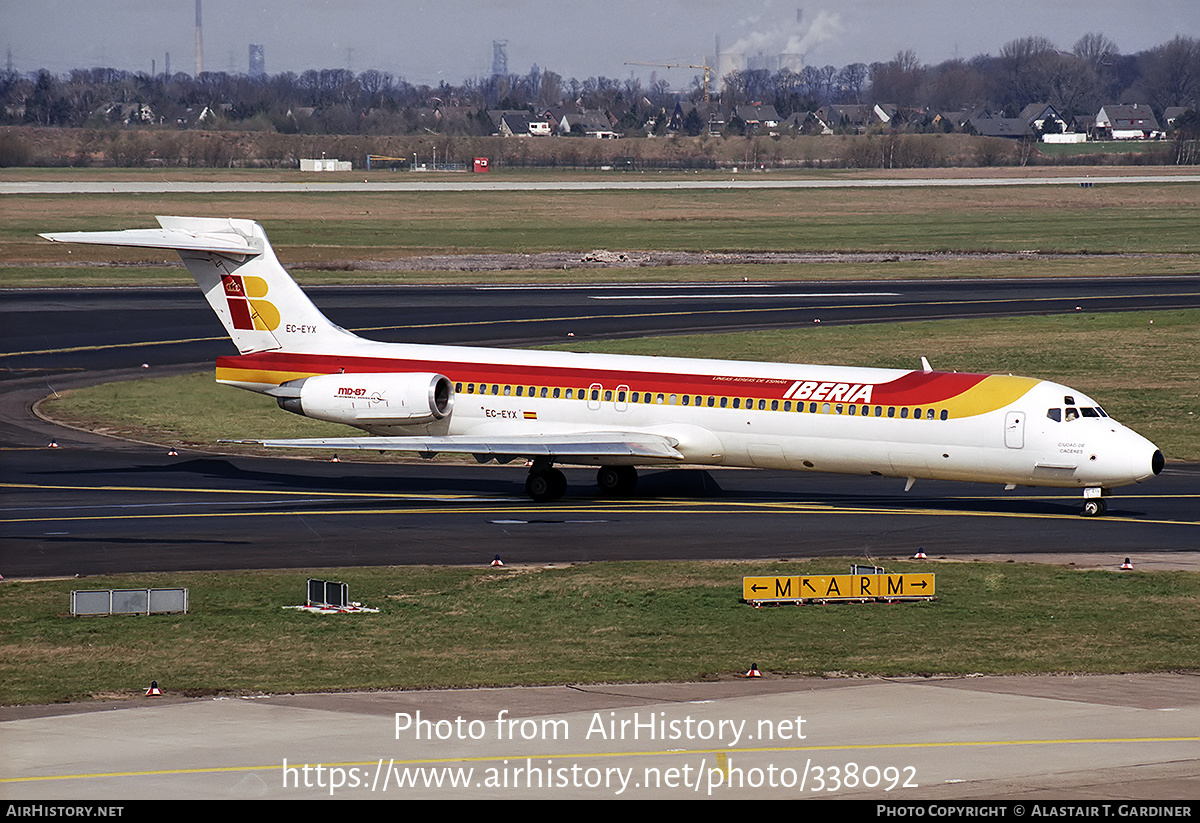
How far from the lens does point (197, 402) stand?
5047 centimetres

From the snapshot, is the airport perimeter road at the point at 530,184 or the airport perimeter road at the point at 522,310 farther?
the airport perimeter road at the point at 530,184

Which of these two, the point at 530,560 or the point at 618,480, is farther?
the point at 618,480

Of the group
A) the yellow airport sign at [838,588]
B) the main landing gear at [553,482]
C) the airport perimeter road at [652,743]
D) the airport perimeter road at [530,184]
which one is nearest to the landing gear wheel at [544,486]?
the main landing gear at [553,482]

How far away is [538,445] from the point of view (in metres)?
36.3

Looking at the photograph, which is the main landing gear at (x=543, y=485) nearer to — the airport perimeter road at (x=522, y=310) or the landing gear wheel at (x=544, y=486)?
the landing gear wheel at (x=544, y=486)

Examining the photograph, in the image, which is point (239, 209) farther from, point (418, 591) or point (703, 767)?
point (703, 767)

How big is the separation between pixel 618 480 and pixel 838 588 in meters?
12.3

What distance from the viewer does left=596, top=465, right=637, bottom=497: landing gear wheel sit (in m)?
38.3

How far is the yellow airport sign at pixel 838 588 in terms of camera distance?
86.9 ft

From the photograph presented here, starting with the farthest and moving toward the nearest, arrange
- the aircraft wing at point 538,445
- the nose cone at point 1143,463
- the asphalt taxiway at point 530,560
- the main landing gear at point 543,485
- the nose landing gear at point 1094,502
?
1. the main landing gear at point 543,485
2. the aircraft wing at point 538,445
3. the nose landing gear at point 1094,502
4. the nose cone at point 1143,463
5. the asphalt taxiway at point 530,560

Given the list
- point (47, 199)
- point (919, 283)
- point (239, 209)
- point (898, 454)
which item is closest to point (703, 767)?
point (898, 454)

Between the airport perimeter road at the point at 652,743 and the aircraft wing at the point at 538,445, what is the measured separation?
15.1 m

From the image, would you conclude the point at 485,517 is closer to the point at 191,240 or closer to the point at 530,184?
the point at 191,240

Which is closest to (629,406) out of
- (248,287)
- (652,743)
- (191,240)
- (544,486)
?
(544,486)
